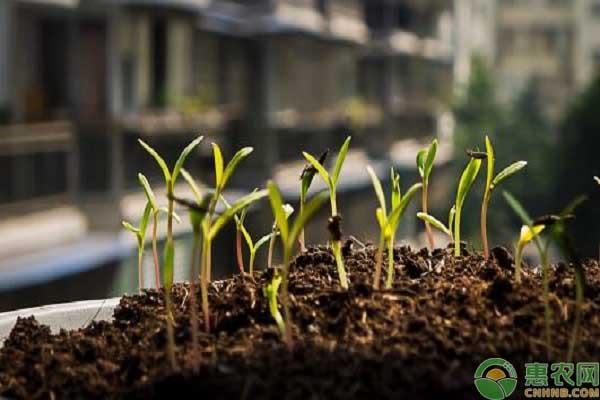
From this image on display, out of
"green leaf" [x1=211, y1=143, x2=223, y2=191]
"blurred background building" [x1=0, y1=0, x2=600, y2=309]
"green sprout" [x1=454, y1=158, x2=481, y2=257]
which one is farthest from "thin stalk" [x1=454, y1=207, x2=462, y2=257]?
"green leaf" [x1=211, y1=143, x2=223, y2=191]

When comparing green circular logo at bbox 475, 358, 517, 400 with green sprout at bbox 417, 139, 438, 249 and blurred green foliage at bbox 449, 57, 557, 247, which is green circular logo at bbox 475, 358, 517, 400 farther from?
blurred green foliage at bbox 449, 57, 557, 247

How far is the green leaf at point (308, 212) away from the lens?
0.81 metres

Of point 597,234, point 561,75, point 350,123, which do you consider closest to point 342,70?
point 350,123

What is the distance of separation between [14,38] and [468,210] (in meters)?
26.7

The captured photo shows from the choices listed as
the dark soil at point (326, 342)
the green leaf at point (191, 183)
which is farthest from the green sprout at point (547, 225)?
the green leaf at point (191, 183)

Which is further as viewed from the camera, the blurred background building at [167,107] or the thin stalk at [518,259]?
the blurred background building at [167,107]

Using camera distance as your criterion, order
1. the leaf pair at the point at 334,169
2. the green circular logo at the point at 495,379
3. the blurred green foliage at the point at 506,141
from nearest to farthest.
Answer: the green circular logo at the point at 495,379, the leaf pair at the point at 334,169, the blurred green foliage at the point at 506,141

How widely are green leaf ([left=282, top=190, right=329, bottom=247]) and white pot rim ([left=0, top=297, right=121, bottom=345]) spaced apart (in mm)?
311

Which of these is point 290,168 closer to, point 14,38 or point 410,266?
point 14,38

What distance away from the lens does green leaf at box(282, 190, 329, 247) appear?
0.81 meters

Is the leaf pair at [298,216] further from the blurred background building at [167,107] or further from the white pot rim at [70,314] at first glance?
the blurred background building at [167,107]

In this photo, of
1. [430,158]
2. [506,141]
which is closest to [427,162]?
[430,158]

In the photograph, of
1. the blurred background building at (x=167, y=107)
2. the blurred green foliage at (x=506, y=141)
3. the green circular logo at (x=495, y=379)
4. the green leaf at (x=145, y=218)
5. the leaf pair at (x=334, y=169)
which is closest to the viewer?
the green circular logo at (x=495, y=379)

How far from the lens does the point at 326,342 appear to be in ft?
2.93
